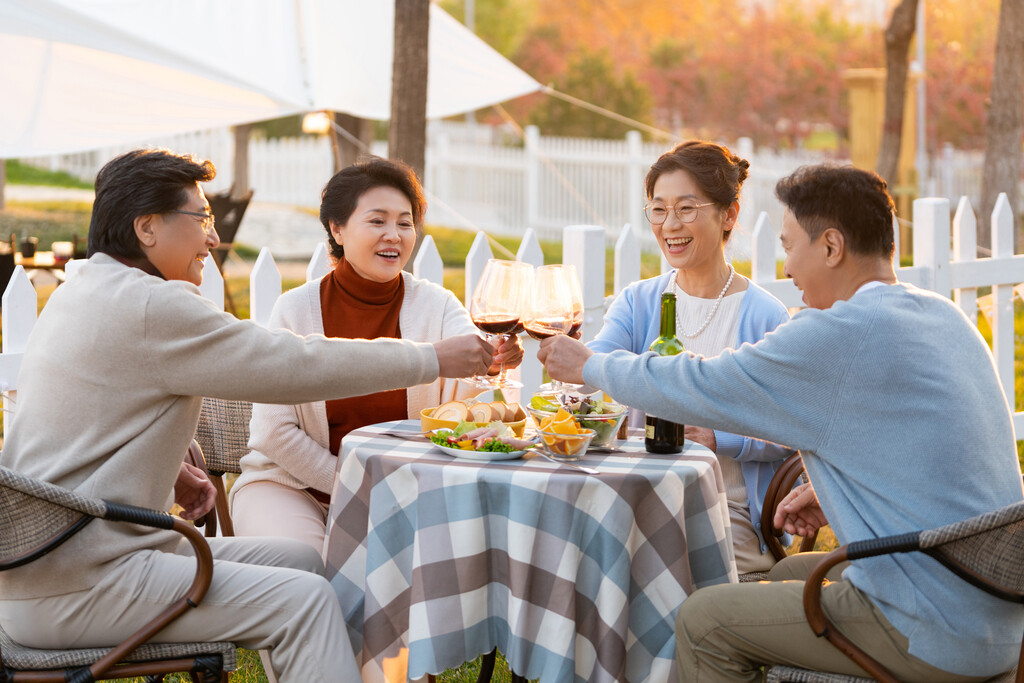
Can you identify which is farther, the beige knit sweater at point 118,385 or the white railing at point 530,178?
the white railing at point 530,178

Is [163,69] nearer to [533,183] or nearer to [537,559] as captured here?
[537,559]

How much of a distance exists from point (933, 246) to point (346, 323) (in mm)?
3456

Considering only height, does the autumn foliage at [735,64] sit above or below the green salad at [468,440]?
above

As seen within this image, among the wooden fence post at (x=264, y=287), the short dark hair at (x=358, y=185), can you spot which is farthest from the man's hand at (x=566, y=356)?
the wooden fence post at (x=264, y=287)

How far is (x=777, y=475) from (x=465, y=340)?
1.11 m

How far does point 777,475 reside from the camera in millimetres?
3369

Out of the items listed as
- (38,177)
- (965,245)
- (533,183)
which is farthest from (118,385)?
(38,177)

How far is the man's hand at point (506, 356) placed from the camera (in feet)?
10.00

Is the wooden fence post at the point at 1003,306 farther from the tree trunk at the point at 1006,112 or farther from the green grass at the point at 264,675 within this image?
the tree trunk at the point at 1006,112

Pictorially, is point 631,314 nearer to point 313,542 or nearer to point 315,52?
point 313,542

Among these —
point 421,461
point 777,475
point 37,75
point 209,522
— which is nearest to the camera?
point 421,461

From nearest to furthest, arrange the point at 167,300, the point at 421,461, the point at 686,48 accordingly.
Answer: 1. the point at 167,300
2. the point at 421,461
3. the point at 686,48

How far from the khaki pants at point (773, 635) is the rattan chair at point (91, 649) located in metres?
1.18

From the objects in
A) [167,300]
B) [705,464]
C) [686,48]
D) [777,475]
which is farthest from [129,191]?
[686,48]
